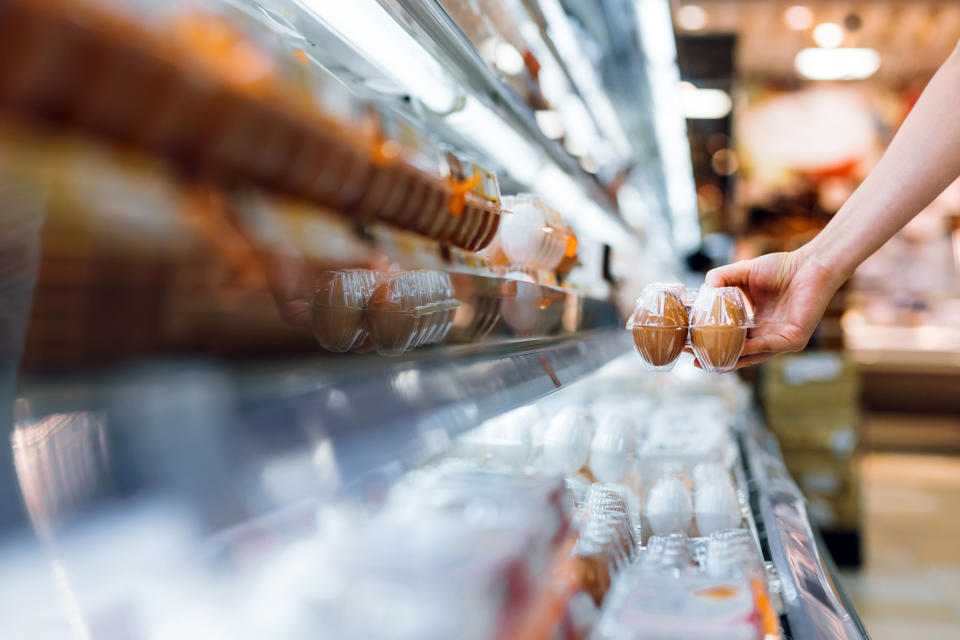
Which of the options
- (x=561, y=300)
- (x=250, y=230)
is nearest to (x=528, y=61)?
(x=561, y=300)

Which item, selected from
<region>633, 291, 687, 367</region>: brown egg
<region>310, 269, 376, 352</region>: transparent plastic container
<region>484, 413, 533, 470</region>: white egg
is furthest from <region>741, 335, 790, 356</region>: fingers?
<region>310, 269, 376, 352</region>: transparent plastic container

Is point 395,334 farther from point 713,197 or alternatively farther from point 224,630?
point 713,197

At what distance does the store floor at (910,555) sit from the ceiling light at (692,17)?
3481 mm

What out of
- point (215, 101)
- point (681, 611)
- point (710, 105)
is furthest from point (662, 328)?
point (710, 105)

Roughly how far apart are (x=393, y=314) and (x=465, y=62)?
1.86 ft

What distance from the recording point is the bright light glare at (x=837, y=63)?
5820 mm

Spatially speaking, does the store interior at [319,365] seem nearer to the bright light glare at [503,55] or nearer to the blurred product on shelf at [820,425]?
the bright light glare at [503,55]

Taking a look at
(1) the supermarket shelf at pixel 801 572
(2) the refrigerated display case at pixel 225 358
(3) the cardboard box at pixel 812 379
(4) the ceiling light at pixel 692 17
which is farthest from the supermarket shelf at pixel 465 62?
(4) the ceiling light at pixel 692 17

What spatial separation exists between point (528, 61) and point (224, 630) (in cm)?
151

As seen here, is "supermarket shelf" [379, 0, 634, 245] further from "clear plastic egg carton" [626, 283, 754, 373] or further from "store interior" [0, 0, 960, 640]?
"clear plastic egg carton" [626, 283, 754, 373]

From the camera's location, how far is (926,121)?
1150 mm

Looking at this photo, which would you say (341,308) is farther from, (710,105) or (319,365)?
(710,105)

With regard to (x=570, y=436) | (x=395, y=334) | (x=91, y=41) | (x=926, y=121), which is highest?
(x=926, y=121)

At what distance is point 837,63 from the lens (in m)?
5.93
